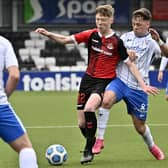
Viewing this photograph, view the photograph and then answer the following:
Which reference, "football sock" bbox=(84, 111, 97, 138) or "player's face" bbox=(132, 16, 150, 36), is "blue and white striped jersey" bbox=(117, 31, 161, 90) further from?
"football sock" bbox=(84, 111, 97, 138)

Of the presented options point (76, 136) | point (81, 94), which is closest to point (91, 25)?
point (76, 136)

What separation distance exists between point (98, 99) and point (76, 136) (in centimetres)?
329

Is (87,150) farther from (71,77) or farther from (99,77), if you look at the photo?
(71,77)

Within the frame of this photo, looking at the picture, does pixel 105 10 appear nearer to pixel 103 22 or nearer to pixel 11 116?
pixel 103 22

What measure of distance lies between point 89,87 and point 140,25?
1.09 meters

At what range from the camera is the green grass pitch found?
1004 centimetres

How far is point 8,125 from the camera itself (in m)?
7.00

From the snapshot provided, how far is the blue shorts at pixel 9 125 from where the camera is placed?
23.0ft

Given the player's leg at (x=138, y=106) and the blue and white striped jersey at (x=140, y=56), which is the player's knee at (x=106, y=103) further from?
the blue and white striped jersey at (x=140, y=56)

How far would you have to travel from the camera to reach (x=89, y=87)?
33.3ft

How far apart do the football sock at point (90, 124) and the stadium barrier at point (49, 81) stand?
14981 mm

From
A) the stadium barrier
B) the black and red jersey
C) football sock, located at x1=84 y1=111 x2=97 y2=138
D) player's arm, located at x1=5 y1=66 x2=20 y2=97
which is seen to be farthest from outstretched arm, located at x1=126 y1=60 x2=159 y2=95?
the stadium barrier

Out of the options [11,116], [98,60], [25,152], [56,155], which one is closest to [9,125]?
[11,116]

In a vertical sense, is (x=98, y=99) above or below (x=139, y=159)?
above
